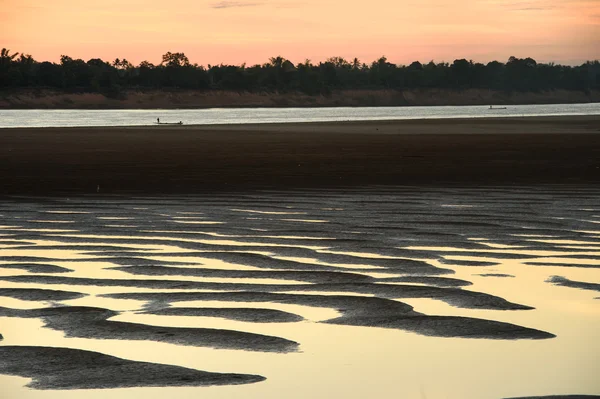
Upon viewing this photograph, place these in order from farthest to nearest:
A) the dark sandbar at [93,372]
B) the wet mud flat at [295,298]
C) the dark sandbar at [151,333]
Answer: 1. the dark sandbar at [151,333]
2. the wet mud flat at [295,298]
3. the dark sandbar at [93,372]

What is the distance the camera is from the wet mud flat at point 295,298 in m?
6.20

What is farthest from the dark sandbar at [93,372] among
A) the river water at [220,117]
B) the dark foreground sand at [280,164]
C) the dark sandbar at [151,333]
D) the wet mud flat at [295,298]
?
the river water at [220,117]

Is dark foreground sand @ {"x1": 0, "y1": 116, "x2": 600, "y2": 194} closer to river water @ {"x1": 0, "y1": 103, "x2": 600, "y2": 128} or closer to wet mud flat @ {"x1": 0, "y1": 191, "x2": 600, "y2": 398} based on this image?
wet mud flat @ {"x1": 0, "y1": 191, "x2": 600, "y2": 398}

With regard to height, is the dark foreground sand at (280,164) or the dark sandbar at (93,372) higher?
the dark sandbar at (93,372)

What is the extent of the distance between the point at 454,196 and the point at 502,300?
30.2ft

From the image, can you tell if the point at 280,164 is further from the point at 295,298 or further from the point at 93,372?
the point at 93,372

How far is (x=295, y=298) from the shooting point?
853 cm

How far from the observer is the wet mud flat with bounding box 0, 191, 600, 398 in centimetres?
620

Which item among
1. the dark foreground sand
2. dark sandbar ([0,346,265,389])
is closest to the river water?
the dark foreground sand

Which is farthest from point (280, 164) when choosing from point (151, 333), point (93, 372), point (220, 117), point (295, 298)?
point (220, 117)

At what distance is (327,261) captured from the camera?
10562 millimetres

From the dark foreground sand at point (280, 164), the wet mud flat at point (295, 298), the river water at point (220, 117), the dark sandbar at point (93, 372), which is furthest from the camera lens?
the river water at point (220, 117)

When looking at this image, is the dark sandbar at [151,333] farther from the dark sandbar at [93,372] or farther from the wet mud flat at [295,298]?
the dark sandbar at [93,372]

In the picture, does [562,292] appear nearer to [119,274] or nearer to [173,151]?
[119,274]
